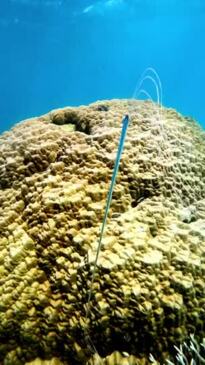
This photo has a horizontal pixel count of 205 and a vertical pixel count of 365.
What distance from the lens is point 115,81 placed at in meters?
99.4

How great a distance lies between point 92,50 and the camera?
61750mm

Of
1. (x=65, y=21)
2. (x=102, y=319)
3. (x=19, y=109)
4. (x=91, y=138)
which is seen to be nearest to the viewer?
(x=102, y=319)

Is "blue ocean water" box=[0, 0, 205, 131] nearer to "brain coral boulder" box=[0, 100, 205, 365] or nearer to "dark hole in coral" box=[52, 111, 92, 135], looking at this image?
"brain coral boulder" box=[0, 100, 205, 365]

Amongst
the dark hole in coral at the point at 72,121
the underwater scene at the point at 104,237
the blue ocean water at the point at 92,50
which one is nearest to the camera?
the underwater scene at the point at 104,237

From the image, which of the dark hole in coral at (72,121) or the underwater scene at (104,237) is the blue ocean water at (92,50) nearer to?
the underwater scene at (104,237)

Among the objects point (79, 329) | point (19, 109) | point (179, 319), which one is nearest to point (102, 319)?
point (79, 329)

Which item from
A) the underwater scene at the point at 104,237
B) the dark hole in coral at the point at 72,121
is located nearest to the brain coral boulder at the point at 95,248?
the underwater scene at the point at 104,237

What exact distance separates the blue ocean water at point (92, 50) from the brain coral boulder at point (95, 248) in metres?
0.84

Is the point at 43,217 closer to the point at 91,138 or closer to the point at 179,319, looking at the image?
the point at 91,138

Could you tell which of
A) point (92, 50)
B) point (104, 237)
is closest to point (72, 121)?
point (104, 237)

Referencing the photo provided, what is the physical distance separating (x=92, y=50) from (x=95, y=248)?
212 ft

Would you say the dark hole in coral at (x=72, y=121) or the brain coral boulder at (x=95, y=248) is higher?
the dark hole in coral at (x=72, y=121)

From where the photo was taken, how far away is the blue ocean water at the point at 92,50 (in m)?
30.5

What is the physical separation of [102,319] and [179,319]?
511mm
